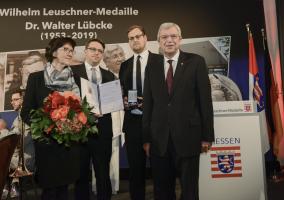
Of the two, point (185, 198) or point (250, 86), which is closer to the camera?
point (185, 198)

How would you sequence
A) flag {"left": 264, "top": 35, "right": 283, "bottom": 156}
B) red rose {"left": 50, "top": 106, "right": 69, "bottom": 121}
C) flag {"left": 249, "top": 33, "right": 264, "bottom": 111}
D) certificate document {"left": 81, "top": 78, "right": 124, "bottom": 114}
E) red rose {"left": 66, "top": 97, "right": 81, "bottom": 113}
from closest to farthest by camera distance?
red rose {"left": 50, "top": 106, "right": 69, "bottom": 121} < red rose {"left": 66, "top": 97, "right": 81, "bottom": 113} < certificate document {"left": 81, "top": 78, "right": 124, "bottom": 114} < flag {"left": 249, "top": 33, "right": 264, "bottom": 111} < flag {"left": 264, "top": 35, "right": 283, "bottom": 156}

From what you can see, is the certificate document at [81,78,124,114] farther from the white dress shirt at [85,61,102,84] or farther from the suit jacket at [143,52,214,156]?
Result: the suit jacket at [143,52,214,156]

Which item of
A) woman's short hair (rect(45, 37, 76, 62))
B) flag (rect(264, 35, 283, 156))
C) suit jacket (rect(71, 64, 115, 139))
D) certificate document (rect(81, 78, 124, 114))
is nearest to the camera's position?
woman's short hair (rect(45, 37, 76, 62))

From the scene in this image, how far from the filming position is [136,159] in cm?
380

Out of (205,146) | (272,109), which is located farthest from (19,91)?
(272,109)

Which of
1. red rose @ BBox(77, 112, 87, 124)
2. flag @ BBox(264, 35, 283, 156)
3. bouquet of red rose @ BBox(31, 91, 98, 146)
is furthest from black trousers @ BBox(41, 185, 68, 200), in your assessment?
flag @ BBox(264, 35, 283, 156)

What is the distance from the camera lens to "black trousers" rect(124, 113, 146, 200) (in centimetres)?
379

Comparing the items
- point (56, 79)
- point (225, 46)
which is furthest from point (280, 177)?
point (56, 79)

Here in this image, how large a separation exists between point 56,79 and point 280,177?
3819 millimetres

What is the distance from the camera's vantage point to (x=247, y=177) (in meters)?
3.25

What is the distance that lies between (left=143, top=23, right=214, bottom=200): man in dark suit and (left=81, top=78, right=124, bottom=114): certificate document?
50 centimetres

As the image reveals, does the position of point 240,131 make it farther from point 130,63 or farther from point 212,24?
point 212,24

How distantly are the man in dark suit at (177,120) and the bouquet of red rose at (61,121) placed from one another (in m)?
0.78

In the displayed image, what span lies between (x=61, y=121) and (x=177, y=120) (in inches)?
41.5
